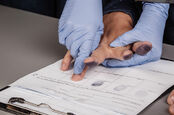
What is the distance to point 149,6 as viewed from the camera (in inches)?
40.6

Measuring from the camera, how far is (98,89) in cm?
80

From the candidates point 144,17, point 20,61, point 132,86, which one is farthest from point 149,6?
point 20,61

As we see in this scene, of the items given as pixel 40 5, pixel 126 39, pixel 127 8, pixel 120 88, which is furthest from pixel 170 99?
pixel 40 5

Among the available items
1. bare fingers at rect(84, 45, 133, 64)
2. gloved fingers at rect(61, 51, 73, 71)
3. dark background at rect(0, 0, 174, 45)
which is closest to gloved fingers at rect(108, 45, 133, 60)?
bare fingers at rect(84, 45, 133, 64)

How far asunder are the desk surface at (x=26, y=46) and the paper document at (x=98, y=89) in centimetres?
3

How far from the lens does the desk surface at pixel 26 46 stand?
88 cm

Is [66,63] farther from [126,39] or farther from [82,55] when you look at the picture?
[126,39]

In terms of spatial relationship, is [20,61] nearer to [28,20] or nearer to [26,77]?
[26,77]

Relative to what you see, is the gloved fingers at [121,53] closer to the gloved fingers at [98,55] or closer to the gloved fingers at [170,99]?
the gloved fingers at [98,55]

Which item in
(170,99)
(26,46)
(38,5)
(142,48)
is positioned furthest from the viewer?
(38,5)

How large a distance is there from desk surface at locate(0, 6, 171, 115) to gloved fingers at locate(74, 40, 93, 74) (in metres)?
0.11

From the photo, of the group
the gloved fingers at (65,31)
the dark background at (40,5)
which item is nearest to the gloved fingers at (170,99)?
the gloved fingers at (65,31)

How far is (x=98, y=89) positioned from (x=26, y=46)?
35 centimetres

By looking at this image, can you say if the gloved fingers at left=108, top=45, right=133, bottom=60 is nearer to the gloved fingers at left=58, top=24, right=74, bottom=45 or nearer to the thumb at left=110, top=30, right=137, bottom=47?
the thumb at left=110, top=30, right=137, bottom=47
